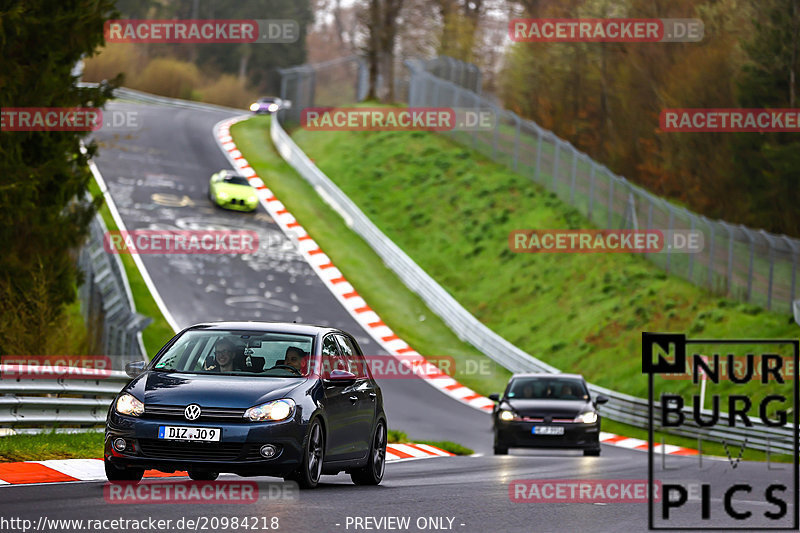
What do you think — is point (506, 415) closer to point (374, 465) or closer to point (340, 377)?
point (374, 465)

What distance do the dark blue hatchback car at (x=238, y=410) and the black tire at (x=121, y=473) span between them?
10 mm

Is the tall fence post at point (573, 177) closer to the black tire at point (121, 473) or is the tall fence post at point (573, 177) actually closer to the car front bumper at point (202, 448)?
the black tire at point (121, 473)

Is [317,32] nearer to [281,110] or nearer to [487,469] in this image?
[281,110]

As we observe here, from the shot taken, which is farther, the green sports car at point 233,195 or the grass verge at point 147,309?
the green sports car at point 233,195

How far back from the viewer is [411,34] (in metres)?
81.5

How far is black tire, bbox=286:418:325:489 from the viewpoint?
10602 millimetres

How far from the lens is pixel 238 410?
33.8ft

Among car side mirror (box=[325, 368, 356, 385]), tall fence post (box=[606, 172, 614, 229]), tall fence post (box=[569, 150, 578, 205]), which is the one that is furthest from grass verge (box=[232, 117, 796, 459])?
car side mirror (box=[325, 368, 356, 385])

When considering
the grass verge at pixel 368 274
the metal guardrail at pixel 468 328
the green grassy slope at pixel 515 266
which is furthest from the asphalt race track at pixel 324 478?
the green grassy slope at pixel 515 266

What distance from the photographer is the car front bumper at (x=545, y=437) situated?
66.9ft

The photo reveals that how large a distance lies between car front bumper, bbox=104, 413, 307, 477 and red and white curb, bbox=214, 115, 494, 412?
18642 mm

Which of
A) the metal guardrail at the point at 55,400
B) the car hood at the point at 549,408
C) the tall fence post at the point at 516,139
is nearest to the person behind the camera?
the metal guardrail at the point at 55,400

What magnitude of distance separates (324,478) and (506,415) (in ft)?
24.3

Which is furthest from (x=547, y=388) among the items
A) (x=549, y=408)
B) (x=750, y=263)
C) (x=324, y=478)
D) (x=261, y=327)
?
(x=750, y=263)
